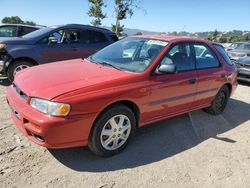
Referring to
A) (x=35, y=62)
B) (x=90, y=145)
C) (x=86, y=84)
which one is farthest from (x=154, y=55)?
(x=35, y=62)

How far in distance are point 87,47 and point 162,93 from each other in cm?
415

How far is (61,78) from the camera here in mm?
3678

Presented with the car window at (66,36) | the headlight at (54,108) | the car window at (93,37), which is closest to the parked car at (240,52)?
the car window at (93,37)

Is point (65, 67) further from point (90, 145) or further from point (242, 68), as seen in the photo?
point (242, 68)

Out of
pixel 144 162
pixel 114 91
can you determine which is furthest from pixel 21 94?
pixel 144 162

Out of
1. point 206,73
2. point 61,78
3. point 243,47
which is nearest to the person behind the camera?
point 61,78

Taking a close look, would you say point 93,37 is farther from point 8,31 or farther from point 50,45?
point 8,31

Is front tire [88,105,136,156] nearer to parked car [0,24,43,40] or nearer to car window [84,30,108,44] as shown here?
car window [84,30,108,44]

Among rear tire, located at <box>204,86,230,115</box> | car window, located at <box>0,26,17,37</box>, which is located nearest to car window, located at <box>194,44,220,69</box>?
rear tire, located at <box>204,86,230,115</box>

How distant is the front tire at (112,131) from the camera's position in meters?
3.54

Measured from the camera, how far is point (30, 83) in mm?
3645

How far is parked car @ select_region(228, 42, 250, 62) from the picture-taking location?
1259 cm

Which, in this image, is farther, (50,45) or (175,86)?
(50,45)

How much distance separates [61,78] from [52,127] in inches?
31.6
